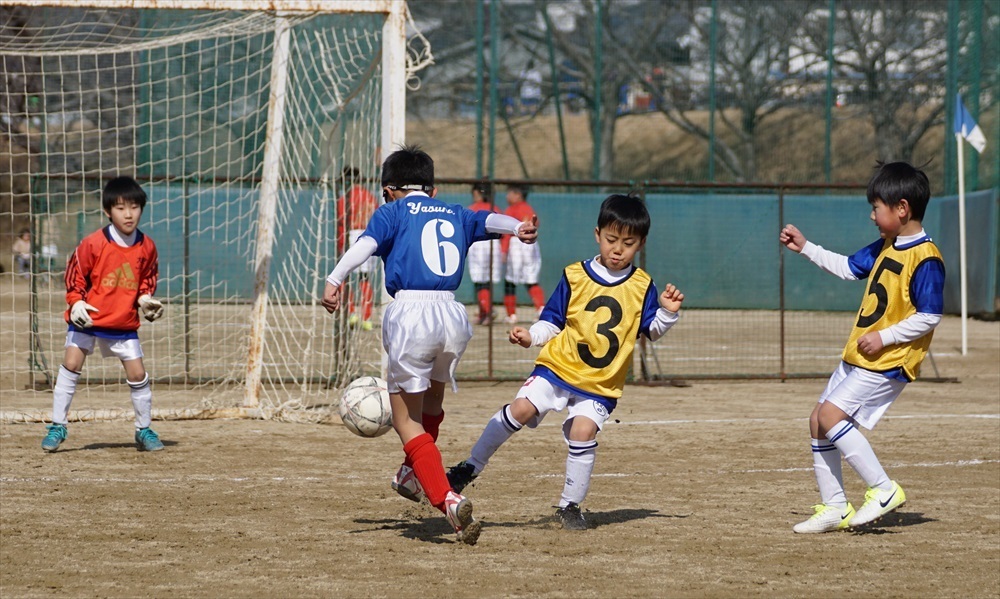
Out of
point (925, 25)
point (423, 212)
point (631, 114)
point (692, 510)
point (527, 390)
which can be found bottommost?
point (692, 510)

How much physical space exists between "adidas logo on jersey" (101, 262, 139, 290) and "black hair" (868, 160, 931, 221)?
475 cm

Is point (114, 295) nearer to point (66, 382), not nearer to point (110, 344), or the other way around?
point (110, 344)

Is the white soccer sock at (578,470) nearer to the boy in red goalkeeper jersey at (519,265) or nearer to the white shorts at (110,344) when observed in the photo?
the white shorts at (110,344)

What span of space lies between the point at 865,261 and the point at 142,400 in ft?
15.9

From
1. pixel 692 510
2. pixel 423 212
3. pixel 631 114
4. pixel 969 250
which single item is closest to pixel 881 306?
pixel 692 510

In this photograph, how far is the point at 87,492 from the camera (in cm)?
692

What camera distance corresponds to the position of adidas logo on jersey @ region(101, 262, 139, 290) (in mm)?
8055

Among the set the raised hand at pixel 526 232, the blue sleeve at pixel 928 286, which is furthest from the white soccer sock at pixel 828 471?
the raised hand at pixel 526 232

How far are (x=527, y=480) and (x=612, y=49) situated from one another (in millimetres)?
17580

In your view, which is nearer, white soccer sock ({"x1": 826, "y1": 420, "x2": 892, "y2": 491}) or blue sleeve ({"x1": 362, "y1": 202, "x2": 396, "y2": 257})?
blue sleeve ({"x1": 362, "y1": 202, "x2": 396, "y2": 257})

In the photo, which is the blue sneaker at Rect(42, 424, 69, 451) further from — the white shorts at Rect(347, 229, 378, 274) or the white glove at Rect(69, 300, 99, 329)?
the white shorts at Rect(347, 229, 378, 274)

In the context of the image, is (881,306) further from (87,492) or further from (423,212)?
(87,492)

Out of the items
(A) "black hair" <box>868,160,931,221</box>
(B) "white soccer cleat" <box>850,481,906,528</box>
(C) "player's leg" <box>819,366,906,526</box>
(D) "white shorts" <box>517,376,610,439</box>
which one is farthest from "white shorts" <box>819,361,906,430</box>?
(D) "white shorts" <box>517,376,610,439</box>

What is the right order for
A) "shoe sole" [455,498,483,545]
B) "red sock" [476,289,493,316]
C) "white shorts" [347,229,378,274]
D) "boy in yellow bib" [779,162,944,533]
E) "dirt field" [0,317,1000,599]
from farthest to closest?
"red sock" [476,289,493,316] → "white shorts" [347,229,378,274] → "boy in yellow bib" [779,162,944,533] → "shoe sole" [455,498,483,545] → "dirt field" [0,317,1000,599]
